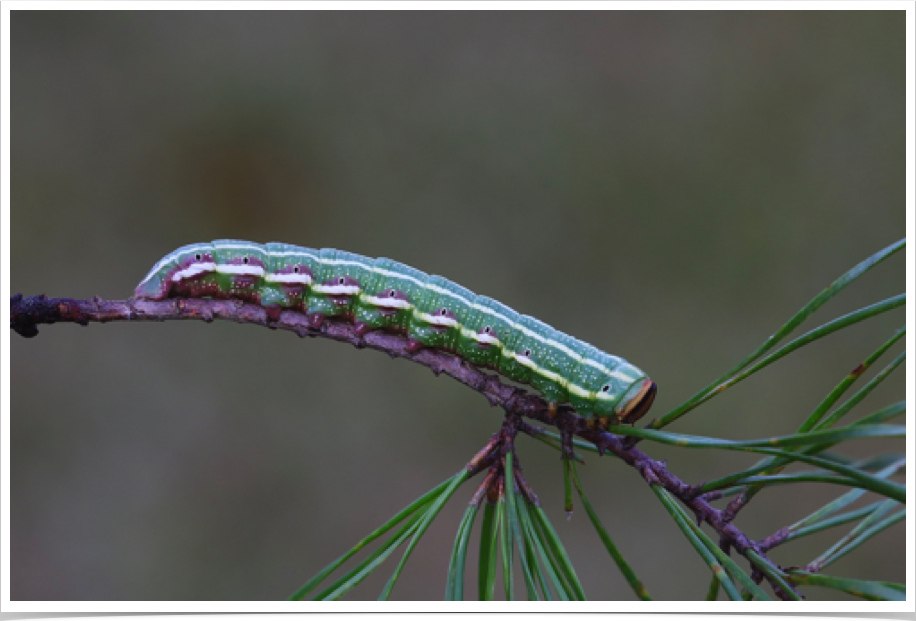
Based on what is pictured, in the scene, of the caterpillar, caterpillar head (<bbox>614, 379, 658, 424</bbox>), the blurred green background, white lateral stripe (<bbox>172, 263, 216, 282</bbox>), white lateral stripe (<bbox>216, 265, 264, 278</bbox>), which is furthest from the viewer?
the blurred green background

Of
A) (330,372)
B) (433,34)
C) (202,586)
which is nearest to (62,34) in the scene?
(433,34)

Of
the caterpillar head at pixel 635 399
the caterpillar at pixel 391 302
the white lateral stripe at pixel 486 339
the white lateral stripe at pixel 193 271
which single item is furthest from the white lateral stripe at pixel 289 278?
the caterpillar head at pixel 635 399

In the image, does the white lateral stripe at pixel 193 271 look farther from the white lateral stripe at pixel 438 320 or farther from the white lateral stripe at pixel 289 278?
the white lateral stripe at pixel 438 320

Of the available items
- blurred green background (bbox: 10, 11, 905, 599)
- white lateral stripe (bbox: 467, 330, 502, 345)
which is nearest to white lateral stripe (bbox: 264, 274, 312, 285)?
white lateral stripe (bbox: 467, 330, 502, 345)

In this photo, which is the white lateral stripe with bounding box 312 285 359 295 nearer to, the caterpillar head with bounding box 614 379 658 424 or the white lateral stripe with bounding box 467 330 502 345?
the white lateral stripe with bounding box 467 330 502 345

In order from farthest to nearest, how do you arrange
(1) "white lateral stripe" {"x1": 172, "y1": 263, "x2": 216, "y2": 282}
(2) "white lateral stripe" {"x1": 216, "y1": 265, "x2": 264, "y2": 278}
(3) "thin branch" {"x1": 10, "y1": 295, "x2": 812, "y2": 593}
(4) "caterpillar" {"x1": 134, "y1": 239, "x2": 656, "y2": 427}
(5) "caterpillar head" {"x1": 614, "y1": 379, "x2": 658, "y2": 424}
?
(2) "white lateral stripe" {"x1": 216, "y1": 265, "x2": 264, "y2": 278}, (1) "white lateral stripe" {"x1": 172, "y1": 263, "x2": 216, "y2": 282}, (4) "caterpillar" {"x1": 134, "y1": 239, "x2": 656, "y2": 427}, (5) "caterpillar head" {"x1": 614, "y1": 379, "x2": 658, "y2": 424}, (3) "thin branch" {"x1": 10, "y1": 295, "x2": 812, "y2": 593}

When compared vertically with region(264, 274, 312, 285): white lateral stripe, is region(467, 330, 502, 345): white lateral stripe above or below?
below

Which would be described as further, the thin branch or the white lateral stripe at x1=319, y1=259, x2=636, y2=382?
the white lateral stripe at x1=319, y1=259, x2=636, y2=382
